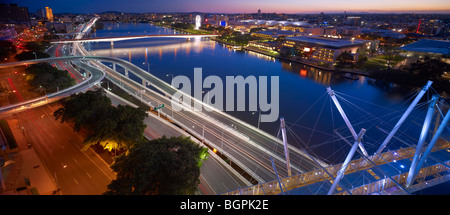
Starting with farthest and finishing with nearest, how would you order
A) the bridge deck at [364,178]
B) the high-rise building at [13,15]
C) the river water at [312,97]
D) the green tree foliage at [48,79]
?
the high-rise building at [13,15], the green tree foliage at [48,79], the river water at [312,97], the bridge deck at [364,178]

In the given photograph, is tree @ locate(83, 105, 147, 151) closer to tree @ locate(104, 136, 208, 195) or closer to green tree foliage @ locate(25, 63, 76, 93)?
tree @ locate(104, 136, 208, 195)

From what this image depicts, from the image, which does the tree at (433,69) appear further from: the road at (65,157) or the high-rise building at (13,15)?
the high-rise building at (13,15)

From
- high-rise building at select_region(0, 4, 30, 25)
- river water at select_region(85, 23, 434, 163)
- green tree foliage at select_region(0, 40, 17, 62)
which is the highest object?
high-rise building at select_region(0, 4, 30, 25)

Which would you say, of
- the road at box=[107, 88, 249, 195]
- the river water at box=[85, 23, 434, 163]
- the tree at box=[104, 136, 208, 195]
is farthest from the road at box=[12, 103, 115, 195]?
the river water at box=[85, 23, 434, 163]

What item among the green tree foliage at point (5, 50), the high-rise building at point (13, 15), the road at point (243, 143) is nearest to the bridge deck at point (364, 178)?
the road at point (243, 143)

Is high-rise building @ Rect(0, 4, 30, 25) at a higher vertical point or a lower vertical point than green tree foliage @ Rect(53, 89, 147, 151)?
higher
